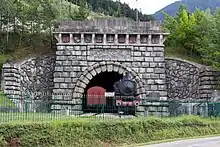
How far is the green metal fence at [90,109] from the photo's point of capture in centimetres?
1941

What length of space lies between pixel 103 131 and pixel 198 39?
17.5m

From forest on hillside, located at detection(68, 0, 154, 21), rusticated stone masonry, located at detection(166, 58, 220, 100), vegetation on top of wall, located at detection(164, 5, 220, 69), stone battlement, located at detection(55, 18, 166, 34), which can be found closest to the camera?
stone battlement, located at detection(55, 18, 166, 34)

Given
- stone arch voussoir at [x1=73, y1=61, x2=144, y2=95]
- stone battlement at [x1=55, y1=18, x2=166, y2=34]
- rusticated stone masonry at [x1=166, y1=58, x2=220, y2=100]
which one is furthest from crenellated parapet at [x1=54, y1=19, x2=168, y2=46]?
rusticated stone masonry at [x1=166, y1=58, x2=220, y2=100]

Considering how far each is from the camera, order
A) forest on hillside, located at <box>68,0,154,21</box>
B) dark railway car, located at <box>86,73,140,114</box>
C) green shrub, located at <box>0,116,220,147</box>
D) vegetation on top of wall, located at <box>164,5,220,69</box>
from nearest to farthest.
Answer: green shrub, located at <box>0,116,220,147</box>, dark railway car, located at <box>86,73,140,114</box>, vegetation on top of wall, located at <box>164,5,220,69</box>, forest on hillside, located at <box>68,0,154,21</box>

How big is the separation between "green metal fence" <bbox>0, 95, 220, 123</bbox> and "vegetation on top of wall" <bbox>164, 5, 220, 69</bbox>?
5820 millimetres

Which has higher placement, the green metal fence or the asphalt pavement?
the green metal fence

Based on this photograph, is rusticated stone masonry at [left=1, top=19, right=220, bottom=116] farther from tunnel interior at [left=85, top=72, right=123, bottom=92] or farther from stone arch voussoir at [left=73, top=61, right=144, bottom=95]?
tunnel interior at [left=85, top=72, right=123, bottom=92]

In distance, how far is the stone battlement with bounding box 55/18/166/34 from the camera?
29938 mm

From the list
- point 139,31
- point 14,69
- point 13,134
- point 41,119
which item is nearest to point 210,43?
point 139,31

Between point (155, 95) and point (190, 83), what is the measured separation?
3273mm

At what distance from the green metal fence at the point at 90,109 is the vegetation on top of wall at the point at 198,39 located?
582cm

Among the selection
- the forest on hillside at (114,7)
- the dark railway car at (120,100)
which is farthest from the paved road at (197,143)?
the forest on hillside at (114,7)

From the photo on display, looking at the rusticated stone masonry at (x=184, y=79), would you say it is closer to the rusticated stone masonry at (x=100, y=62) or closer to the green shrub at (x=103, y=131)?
the rusticated stone masonry at (x=100, y=62)

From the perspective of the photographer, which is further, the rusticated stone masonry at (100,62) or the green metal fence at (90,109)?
the rusticated stone masonry at (100,62)
